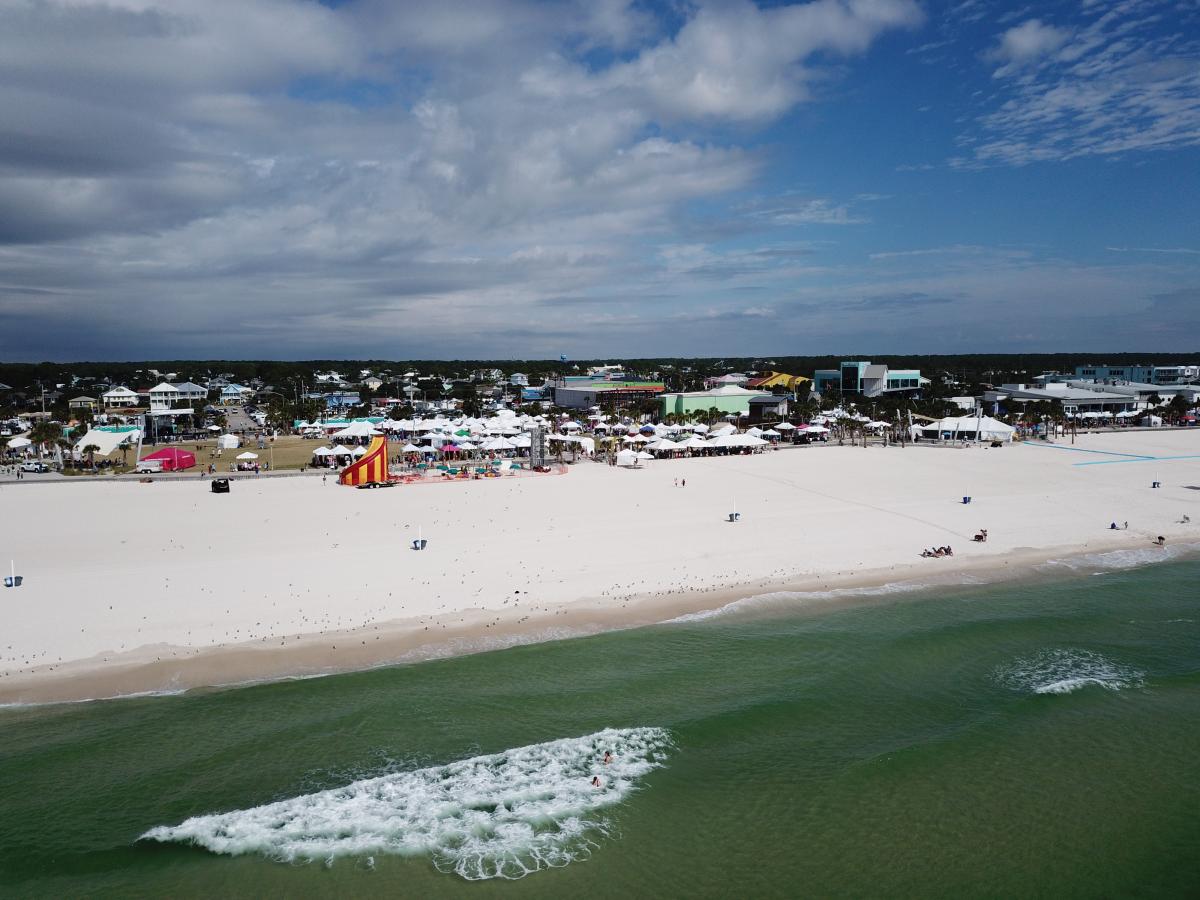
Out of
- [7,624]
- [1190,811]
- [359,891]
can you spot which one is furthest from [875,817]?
[7,624]

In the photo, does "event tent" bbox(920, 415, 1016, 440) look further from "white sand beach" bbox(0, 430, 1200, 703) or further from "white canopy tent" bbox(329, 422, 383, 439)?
"white canopy tent" bbox(329, 422, 383, 439)

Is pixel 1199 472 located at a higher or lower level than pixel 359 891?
higher

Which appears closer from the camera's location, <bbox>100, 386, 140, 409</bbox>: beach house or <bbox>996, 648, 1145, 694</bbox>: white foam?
<bbox>996, 648, 1145, 694</bbox>: white foam

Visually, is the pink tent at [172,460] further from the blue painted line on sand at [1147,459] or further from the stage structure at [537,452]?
the blue painted line on sand at [1147,459]

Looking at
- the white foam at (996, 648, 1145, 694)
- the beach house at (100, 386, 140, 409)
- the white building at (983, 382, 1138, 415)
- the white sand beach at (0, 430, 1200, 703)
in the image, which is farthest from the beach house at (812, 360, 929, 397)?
the beach house at (100, 386, 140, 409)

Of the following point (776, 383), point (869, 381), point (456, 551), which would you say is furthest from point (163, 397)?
point (869, 381)

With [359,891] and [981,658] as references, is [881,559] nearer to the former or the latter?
[981,658]
